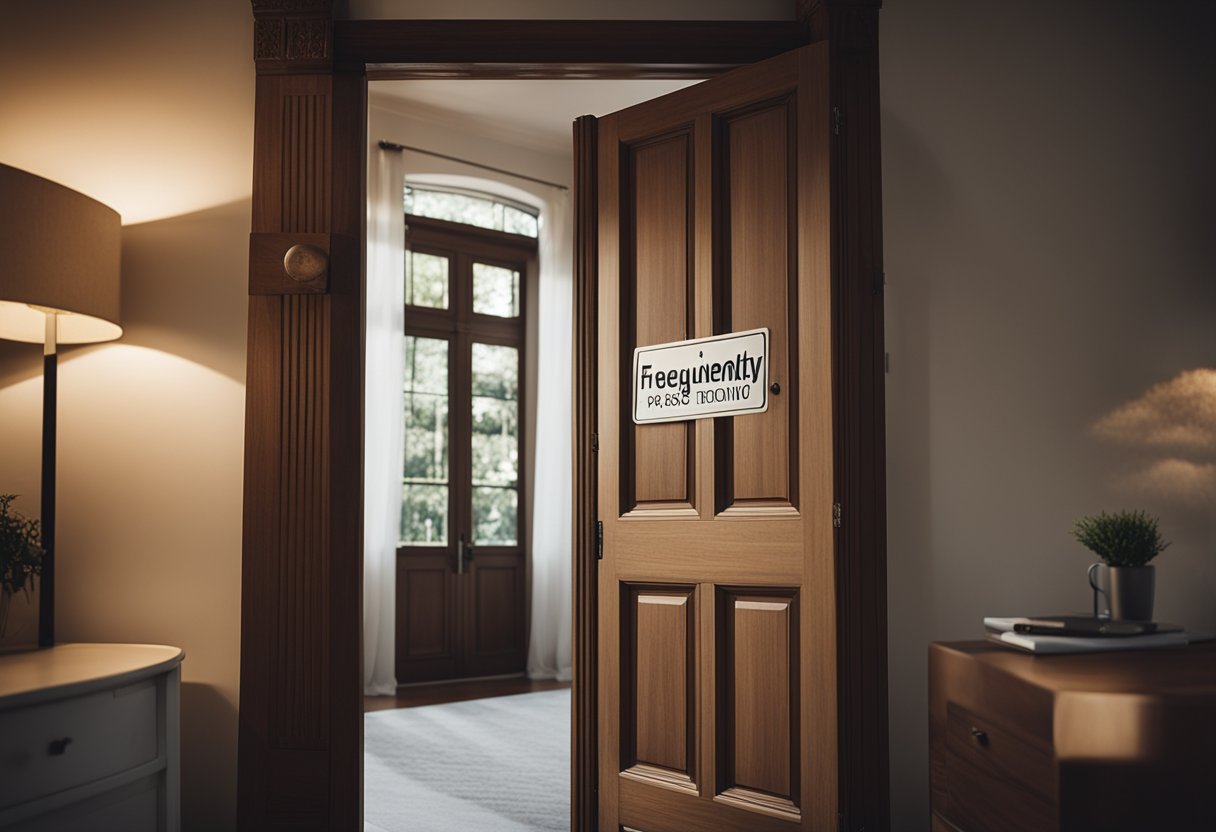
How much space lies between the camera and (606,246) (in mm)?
3037

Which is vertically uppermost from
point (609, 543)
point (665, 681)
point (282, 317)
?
point (282, 317)

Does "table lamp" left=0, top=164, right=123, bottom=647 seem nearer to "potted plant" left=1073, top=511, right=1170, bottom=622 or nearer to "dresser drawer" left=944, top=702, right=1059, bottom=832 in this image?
"dresser drawer" left=944, top=702, right=1059, bottom=832

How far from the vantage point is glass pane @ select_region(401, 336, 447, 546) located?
6695 mm

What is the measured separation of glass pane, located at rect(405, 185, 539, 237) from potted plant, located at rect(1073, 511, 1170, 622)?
554 centimetres

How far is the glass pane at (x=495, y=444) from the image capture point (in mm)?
7008

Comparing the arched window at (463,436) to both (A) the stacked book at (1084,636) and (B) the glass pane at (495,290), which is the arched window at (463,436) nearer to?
(B) the glass pane at (495,290)

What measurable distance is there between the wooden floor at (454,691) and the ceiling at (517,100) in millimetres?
3655

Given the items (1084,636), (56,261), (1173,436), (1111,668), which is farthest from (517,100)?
(1111,668)

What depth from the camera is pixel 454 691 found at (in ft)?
20.7

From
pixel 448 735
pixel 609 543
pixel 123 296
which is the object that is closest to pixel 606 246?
pixel 609 543

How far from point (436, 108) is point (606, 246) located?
402cm

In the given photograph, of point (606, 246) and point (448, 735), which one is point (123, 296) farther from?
point (448, 735)

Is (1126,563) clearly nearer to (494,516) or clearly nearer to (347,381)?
(347,381)

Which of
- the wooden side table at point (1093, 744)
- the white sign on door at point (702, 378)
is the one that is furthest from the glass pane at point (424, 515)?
the wooden side table at point (1093, 744)
